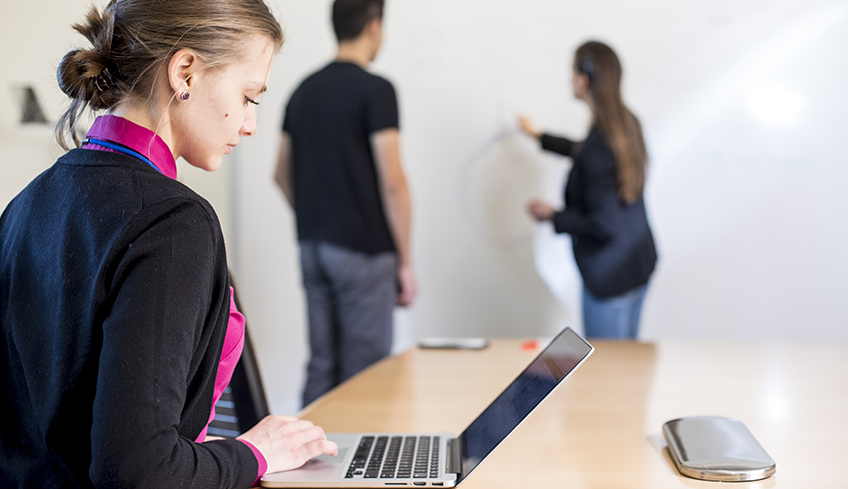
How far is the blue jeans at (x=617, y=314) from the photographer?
2221 millimetres

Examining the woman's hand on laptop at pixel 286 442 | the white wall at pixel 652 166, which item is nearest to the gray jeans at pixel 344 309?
the white wall at pixel 652 166

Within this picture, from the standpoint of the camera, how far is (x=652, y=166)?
2.76m

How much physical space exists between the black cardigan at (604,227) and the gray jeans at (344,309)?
621 millimetres

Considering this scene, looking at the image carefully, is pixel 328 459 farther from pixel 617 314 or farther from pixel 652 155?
pixel 652 155

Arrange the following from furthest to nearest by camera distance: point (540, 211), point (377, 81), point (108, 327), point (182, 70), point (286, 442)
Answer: point (540, 211) < point (377, 81) < point (286, 442) < point (182, 70) < point (108, 327)

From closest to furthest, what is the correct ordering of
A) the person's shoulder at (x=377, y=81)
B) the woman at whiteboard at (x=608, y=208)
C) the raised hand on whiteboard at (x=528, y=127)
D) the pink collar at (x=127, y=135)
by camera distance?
1. the pink collar at (x=127, y=135)
2. the person's shoulder at (x=377, y=81)
3. the woman at whiteboard at (x=608, y=208)
4. the raised hand on whiteboard at (x=528, y=127)

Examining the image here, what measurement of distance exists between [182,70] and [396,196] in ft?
4.89

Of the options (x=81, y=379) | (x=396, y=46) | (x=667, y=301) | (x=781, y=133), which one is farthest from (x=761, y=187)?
(x=81, y=379)

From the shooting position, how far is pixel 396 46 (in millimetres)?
2795

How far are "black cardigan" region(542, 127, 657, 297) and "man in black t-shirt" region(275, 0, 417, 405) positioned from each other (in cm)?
57

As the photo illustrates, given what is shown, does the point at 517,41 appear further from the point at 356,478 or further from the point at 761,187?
the point at 356,478

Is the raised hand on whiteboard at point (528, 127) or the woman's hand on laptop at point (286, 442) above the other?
the raised hand on whiteboard at point (528, 127)

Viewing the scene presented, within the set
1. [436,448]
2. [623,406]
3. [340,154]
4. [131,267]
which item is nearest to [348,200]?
[340,154]

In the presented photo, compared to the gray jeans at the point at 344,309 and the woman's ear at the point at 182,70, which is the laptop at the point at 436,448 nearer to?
the woman's ear at the point at 182,70
